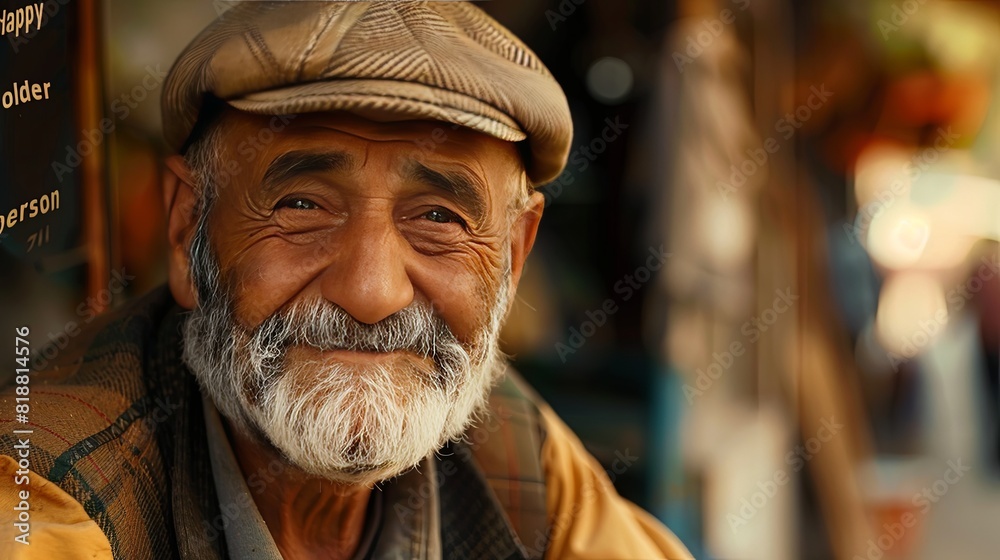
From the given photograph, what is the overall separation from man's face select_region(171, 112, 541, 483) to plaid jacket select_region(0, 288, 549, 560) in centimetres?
9

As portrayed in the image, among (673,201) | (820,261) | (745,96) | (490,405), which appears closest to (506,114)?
(490,405)

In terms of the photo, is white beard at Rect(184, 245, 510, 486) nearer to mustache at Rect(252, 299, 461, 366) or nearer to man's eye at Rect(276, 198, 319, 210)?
mustache at Rect(252, 299, 461, 366)

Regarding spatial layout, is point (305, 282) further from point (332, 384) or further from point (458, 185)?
point (458, 185)

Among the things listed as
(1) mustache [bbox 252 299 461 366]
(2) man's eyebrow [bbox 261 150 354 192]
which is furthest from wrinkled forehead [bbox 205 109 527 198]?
(1) mustache [bbox 252 299 461 366]

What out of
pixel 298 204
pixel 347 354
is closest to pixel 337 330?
pixel 347 354

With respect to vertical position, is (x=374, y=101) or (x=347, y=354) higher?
(x=374, y=101)

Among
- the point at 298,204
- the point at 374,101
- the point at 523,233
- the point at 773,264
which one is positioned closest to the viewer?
the point at 374,101

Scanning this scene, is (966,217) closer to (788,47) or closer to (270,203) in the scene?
(788,47)

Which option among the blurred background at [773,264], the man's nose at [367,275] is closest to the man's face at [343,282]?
the man's nose at [367,275]

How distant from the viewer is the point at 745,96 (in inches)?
125

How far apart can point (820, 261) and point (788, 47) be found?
2.82ft

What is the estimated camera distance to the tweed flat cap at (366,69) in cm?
131

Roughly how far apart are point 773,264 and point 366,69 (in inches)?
96.0

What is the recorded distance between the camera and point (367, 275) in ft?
4.38
